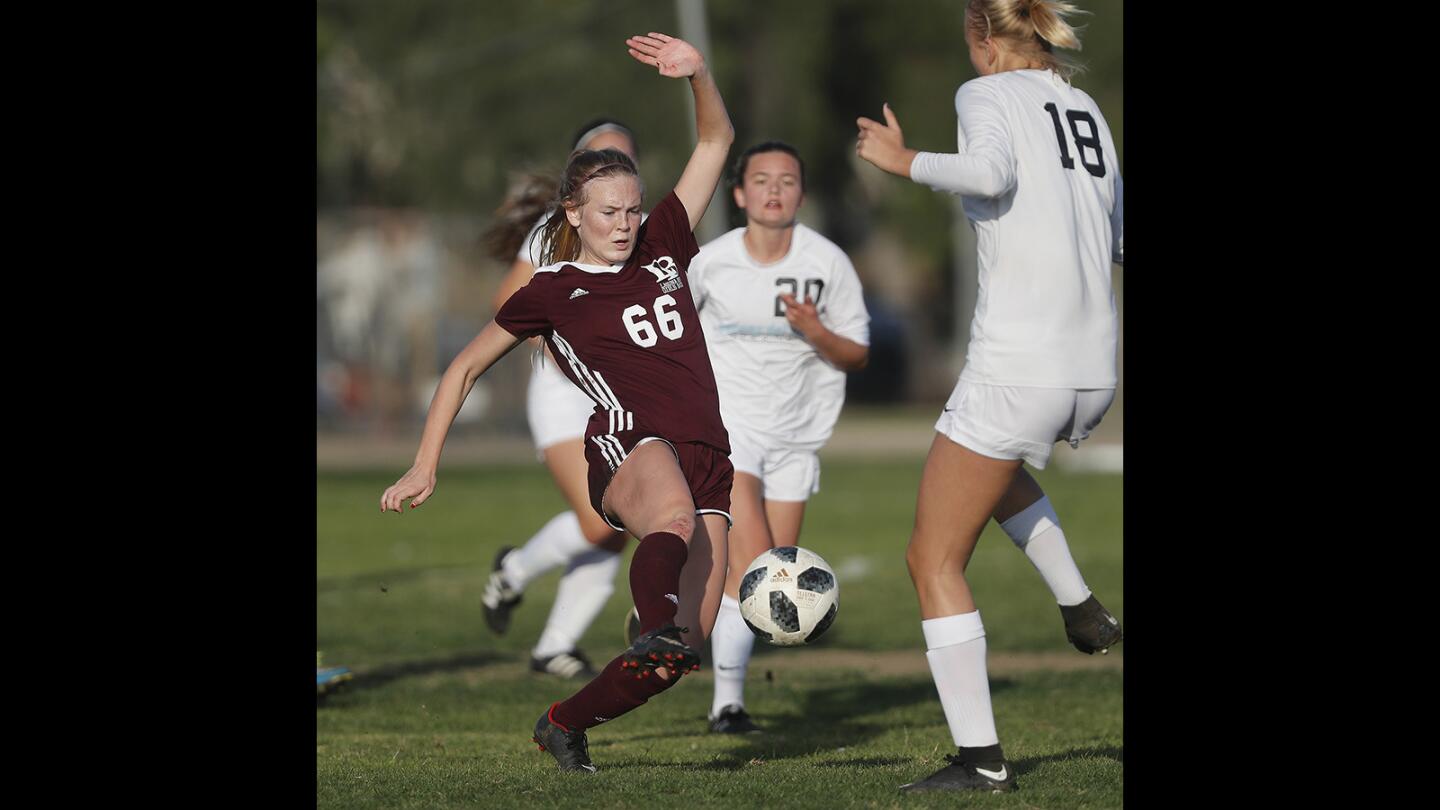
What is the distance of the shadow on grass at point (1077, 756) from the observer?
6.43 metres

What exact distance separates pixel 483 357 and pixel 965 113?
1.85m

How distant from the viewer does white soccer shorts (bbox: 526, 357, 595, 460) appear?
9.08 m

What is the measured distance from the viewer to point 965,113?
5.67 m

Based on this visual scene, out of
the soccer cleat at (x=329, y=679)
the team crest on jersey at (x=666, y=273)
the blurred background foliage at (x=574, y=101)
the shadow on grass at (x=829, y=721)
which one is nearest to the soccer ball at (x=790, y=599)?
the shadow on grass at (x=829, y=721)

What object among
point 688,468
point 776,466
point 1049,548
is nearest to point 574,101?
point 776,466

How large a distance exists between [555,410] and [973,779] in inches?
155

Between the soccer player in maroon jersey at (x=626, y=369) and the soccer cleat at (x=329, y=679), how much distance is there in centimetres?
264

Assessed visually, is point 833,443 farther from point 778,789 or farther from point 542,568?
point 778,789

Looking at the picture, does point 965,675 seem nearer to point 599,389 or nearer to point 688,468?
point 688,468

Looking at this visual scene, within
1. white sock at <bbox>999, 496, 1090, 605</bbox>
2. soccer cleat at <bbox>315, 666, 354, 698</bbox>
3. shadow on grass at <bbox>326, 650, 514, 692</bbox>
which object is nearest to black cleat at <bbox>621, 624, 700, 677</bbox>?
white sock at <bbox>999, 496, 1090, 605</bbox>

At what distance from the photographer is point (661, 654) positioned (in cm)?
549

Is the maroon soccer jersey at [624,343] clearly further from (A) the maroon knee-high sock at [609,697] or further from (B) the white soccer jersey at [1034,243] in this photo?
(B) the white soccer jersey at [1034,243]

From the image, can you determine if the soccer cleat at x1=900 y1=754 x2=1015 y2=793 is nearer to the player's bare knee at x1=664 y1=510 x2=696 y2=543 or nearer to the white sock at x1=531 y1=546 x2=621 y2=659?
the player's bare knee at x1=664 y1=510 x2=696 y2=543

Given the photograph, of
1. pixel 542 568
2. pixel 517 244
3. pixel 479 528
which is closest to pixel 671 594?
pixel 517 244
